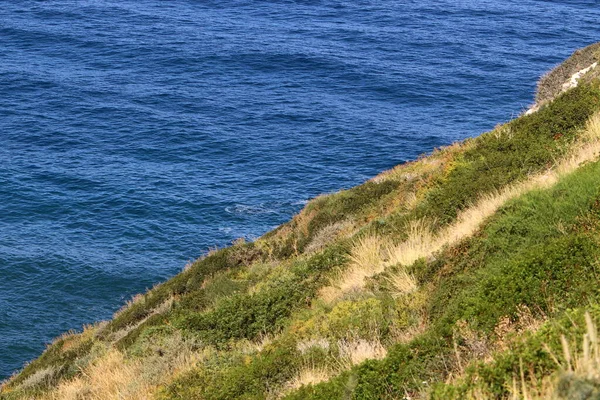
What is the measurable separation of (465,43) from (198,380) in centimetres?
8467

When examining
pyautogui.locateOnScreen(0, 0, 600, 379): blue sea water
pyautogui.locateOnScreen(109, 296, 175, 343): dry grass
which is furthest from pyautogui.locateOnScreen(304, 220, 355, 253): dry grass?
Answer: pyautogui.locateOnScreen(0, 0, 600, 379): blue sea water

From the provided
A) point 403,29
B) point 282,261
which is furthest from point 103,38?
point 282,261

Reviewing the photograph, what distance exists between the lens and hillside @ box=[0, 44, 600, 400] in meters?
7.89

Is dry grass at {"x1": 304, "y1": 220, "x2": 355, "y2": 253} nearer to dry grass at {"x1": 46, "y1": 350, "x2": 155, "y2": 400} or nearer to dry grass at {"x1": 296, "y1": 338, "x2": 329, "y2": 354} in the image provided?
dry grass at {"x1": 46, "y1": 350, "x2": 155, "y2": 400}

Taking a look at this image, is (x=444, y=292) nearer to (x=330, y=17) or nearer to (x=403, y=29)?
(x=403, y=29)

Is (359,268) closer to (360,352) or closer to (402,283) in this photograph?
(402,283)

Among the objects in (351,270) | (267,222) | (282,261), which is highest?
(351,270)

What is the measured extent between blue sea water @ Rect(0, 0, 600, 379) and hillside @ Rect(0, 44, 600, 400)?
68.9 feet

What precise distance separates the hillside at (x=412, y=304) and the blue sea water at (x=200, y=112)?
2099 cm

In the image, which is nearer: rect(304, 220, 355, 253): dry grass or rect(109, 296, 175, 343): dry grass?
rect(109, 296, 175, 343): dry grass

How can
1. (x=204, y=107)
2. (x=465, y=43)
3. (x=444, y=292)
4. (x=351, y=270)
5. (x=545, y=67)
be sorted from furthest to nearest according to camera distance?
(x=465, y=43) < (x=545, y=67) < (x=204, y=107) < (x=351, y=270) < (x=444, y=292)

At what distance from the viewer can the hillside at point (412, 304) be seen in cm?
789

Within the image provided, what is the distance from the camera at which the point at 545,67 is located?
81.1 m

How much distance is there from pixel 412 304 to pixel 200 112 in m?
61.7
